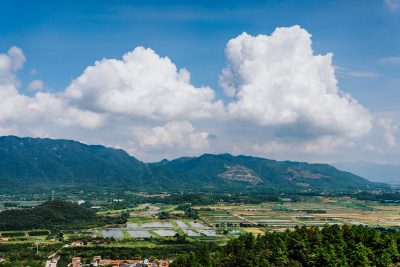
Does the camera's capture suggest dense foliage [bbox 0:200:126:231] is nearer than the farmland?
No

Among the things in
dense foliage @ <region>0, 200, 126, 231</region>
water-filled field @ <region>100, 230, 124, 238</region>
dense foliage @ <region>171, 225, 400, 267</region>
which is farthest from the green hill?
dense foliage @ <region>171, 225, 400, 267</region>

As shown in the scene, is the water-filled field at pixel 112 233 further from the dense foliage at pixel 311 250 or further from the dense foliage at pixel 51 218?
the dense foliage at pixel 311 250

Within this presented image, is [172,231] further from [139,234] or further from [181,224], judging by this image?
[181,224]

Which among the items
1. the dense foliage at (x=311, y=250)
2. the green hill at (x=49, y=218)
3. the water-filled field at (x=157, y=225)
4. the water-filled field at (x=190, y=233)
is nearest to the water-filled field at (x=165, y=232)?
the water-filled field at (x=190, y=233)

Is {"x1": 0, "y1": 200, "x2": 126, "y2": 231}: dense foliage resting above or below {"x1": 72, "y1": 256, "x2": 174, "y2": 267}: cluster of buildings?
above

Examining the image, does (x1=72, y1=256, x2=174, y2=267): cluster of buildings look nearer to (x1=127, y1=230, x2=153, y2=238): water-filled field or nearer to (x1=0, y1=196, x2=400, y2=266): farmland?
(x1=0, y1=196, x2=400, y2=266): farmland

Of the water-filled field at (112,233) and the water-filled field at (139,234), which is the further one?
the water-filled field at (139,234)
